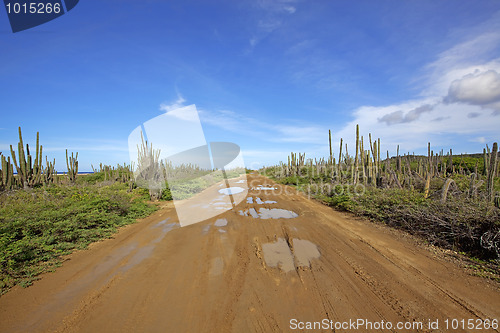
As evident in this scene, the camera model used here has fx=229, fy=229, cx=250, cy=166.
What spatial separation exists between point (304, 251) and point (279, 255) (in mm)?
663

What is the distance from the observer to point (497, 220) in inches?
193

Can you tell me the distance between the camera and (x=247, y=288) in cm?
375

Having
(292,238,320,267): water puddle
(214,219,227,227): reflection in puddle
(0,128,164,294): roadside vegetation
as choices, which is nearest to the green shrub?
(0,128,164,294): roadside vegetation

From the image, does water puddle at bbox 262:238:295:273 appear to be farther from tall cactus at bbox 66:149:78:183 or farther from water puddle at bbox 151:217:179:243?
tall cactus at bbox 66:149:78:183

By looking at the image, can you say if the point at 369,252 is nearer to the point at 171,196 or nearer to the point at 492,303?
the point at 492,303

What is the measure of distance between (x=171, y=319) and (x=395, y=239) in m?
5.89

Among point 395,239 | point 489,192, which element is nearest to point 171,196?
point 395,239

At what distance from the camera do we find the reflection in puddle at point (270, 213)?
29.5 feet

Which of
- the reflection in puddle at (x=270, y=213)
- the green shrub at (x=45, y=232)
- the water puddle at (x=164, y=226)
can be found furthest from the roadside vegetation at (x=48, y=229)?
the reflection in puddle at (x=270, y=213)

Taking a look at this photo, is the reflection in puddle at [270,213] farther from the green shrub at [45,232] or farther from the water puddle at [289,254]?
the green shrub at [45,232]

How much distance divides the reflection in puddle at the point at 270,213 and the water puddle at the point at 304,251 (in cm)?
281

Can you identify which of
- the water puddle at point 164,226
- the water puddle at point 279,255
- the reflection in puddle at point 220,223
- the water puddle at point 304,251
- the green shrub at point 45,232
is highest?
the green shrub at point 45,232

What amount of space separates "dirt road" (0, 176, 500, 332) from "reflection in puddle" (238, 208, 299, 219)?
263 cm

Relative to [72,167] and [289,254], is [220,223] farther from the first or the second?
[72,167]
